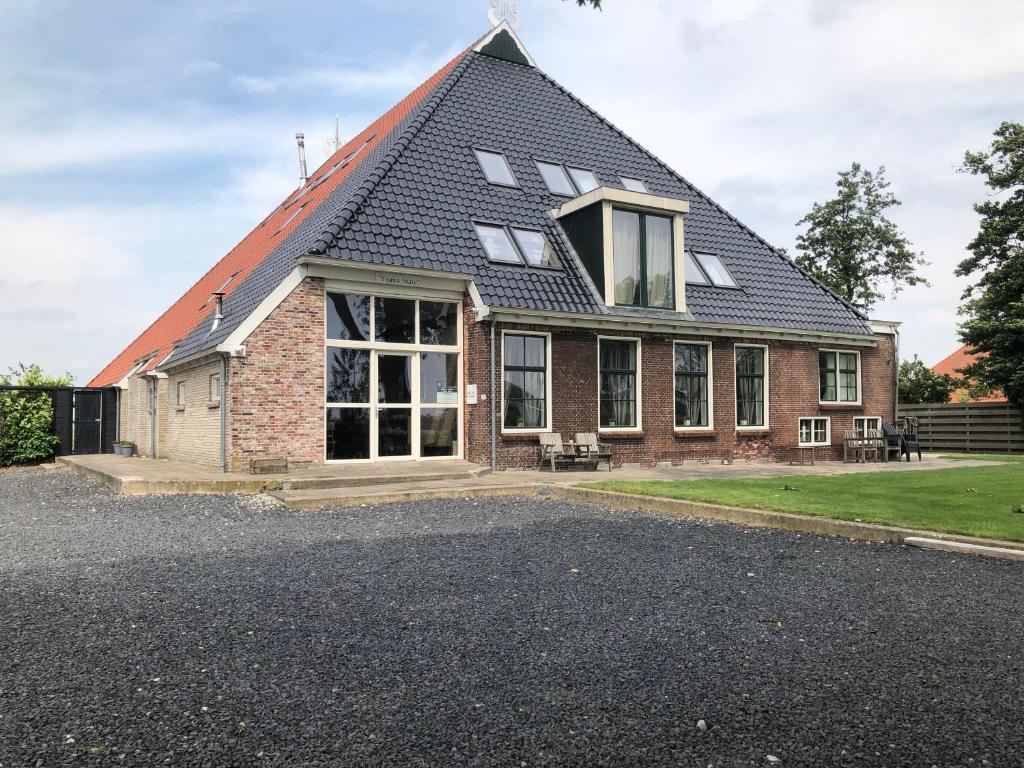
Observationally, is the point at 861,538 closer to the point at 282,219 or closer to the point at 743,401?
the point at 743,401

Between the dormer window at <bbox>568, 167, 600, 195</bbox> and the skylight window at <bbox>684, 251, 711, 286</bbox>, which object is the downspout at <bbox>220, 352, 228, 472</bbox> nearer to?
the dormer window at <bbox>568, 167, 600, 195</bbox>

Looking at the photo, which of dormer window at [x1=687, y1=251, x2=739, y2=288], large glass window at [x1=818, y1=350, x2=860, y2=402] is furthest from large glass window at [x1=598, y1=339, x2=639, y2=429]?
large glass window at [x1=818, y1=350, x2=860, y2=402]

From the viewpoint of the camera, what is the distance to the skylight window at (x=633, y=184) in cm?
1905

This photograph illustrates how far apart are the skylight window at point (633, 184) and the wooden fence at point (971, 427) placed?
1333 cm

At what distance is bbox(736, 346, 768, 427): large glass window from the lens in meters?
17.6

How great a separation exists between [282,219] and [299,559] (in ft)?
57.6

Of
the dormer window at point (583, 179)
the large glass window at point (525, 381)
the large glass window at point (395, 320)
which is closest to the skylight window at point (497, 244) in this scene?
the large glass window at point (525, 381)

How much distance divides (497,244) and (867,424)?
10893mm

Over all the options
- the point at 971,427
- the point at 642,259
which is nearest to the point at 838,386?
the point at 642,259

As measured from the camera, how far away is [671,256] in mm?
16719

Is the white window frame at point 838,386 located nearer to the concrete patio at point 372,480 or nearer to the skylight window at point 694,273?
the skylight window at point 694,273

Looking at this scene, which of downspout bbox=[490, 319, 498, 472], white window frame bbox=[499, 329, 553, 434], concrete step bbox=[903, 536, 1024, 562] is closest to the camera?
concrete step bbox=[903, 536, 1024, 562]

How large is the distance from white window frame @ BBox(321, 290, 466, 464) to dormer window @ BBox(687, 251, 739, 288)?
677 centimetres

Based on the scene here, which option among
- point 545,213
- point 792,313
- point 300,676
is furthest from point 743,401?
point 300,676
